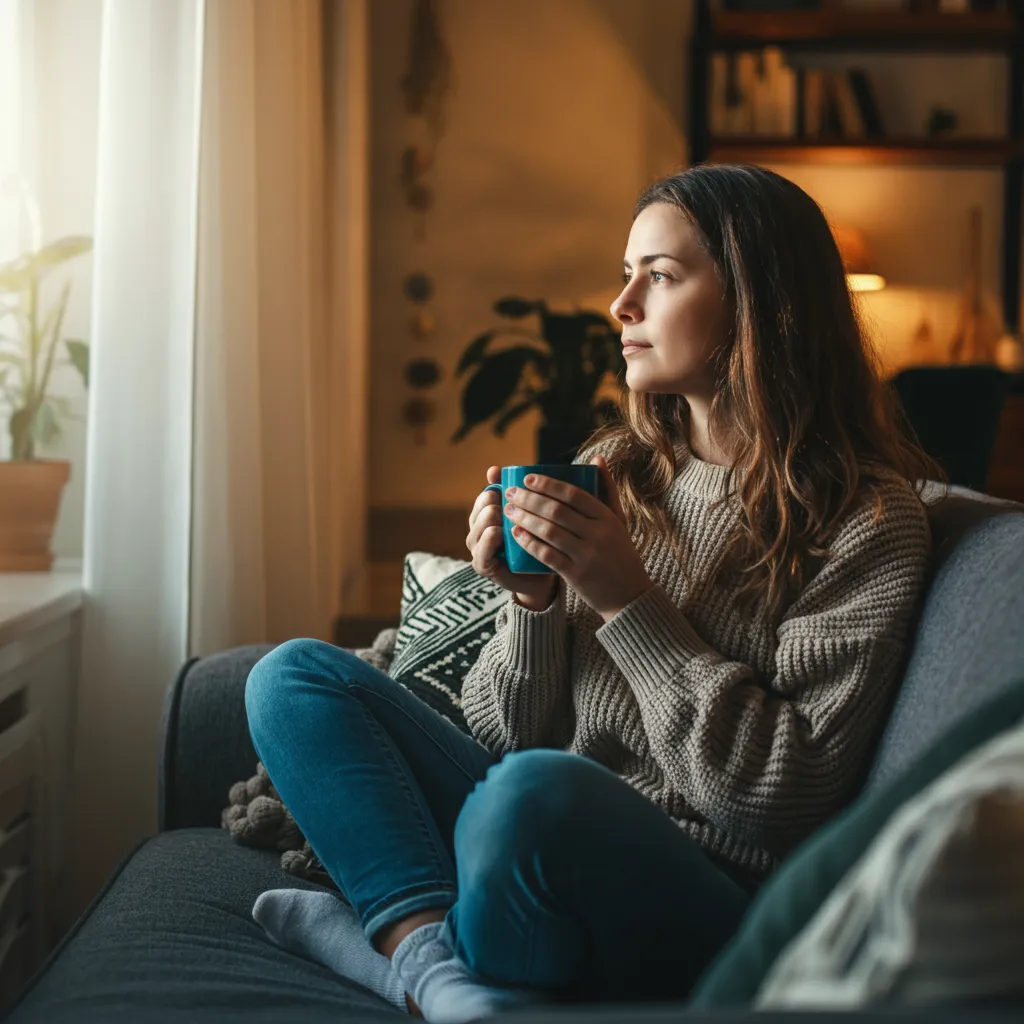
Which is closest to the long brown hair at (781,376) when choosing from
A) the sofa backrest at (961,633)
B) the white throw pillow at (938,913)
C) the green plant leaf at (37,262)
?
the sofa backrest at (961,633)

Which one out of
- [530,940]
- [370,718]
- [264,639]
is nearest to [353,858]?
[370,718]

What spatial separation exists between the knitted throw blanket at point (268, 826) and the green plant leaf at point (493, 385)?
169 centimetres

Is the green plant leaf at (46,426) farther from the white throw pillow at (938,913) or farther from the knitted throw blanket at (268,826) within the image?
the white throw pillow at (938,913)

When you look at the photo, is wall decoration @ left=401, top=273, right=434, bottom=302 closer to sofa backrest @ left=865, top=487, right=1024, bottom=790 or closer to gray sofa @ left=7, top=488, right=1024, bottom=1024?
gray sofa @ left=7, top=488, right=1024, bottom=1024

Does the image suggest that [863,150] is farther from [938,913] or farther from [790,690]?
[938,913]

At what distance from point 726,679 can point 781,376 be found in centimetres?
36

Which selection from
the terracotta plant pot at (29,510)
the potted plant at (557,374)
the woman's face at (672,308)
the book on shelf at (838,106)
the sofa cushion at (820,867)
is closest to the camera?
the sofa cushion at (820,867)

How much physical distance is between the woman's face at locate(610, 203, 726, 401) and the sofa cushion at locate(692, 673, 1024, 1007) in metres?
0.72

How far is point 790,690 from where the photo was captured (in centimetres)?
120

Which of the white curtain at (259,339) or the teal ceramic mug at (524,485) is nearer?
the teal ceramic mug at (524,485)

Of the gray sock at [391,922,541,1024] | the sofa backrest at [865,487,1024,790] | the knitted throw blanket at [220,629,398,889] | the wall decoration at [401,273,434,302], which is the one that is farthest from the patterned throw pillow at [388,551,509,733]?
the wall decoration at [401,273,434,302]

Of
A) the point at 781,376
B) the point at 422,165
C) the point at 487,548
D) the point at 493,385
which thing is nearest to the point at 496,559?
the point at 487,548

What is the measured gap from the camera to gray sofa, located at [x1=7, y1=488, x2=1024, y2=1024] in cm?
101

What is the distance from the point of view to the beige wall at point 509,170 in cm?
434
